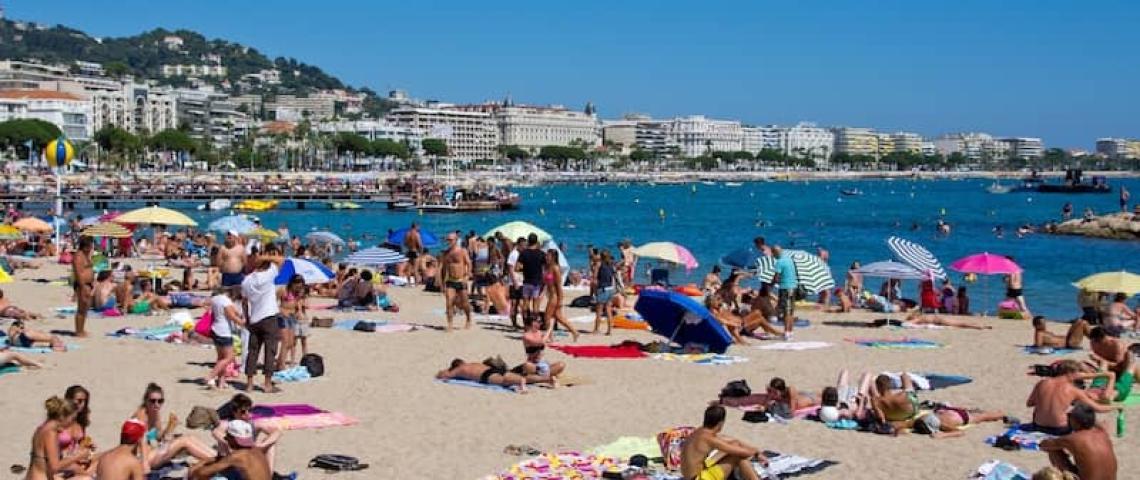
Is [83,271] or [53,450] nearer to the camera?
[53,450]

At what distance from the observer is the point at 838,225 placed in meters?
66.5

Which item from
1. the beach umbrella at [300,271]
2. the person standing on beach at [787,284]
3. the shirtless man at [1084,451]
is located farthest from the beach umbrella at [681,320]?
the shirtless man at [1084,451]

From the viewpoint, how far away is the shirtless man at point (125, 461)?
7.07 metres

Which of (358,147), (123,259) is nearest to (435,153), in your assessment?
(358,147)

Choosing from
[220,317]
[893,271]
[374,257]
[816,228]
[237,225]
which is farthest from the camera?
[816,228]

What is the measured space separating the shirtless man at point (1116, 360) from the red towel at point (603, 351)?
4.68 m

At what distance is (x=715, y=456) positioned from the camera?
7.66 metres

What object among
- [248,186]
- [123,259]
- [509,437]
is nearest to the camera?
[509,437]

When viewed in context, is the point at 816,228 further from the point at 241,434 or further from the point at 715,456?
the point at 241,434

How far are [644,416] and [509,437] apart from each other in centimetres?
140

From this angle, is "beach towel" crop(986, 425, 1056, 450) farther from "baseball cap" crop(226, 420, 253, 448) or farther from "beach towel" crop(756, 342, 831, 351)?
"baseball cap" crop(226, 420, 253, 448)

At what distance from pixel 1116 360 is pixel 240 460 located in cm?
776

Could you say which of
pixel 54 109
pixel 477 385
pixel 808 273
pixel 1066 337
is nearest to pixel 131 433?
pixel 477 385

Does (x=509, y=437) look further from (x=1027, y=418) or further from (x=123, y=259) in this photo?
(x=123, y=259)
